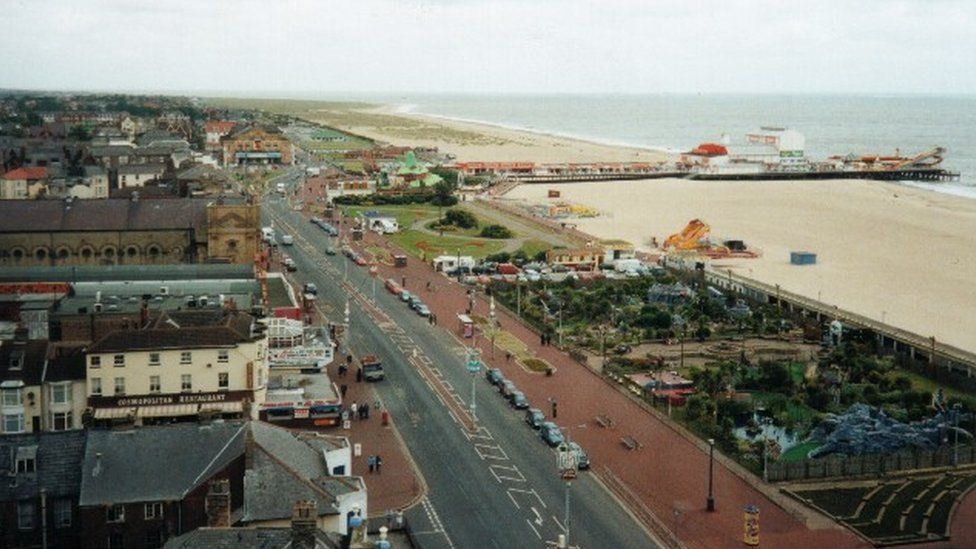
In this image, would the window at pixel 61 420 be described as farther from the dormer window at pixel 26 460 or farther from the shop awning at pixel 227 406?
the dormer window at pixel 26 460

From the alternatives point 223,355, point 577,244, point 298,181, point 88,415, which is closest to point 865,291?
point 577,244

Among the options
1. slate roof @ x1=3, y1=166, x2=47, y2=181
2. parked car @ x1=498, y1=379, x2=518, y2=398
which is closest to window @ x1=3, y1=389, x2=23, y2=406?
parked car @ x1=498, y1=379, x2=518, y2=398

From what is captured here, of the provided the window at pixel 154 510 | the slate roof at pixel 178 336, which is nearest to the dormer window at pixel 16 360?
the slate roof at pixel 178 336

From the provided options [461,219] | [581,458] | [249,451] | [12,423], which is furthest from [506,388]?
[461,219]

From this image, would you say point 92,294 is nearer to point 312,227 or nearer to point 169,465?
point 169,465

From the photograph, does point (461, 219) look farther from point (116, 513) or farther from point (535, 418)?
point (116, 513)

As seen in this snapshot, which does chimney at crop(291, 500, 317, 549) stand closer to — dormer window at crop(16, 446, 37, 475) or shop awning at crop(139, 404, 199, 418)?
dormer window at crop(16, 446, 37, 475)
